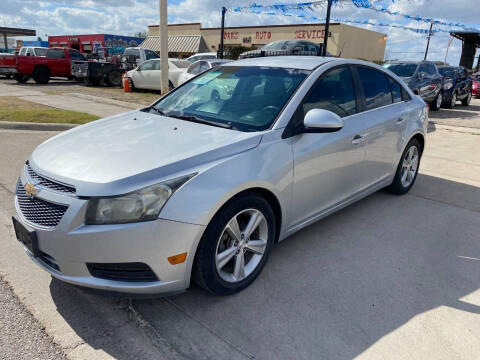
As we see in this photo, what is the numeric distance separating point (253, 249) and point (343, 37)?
40.8 meters

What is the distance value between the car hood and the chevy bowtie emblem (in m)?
0.11

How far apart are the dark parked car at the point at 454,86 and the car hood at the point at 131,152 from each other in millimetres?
14887

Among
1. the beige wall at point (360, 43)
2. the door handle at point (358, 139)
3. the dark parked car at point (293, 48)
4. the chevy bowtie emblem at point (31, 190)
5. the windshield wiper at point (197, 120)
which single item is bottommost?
the chevy bowtie emblem at point (31, 190)

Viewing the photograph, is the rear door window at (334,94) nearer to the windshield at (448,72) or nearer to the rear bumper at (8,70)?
the windshield at (448,72)

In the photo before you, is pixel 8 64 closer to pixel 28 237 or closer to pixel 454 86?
pixel 454 86

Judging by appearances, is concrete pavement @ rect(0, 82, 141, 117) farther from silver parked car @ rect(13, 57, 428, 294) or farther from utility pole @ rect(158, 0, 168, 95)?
silver parked car @ rect(13, 57, 428, 294)

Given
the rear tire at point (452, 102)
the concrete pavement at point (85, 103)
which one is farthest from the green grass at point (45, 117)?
the rear tire at point (452, 102)

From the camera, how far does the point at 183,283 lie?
100 inches

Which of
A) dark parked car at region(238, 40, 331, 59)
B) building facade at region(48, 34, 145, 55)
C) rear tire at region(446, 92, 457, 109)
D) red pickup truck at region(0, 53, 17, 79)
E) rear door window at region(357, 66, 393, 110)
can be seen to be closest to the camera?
rear door window at region(357, 66, 393, 110)

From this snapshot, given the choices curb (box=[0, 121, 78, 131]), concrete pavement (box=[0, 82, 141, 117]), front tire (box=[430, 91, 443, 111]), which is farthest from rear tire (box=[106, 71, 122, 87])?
front tire (box=[430, 91, 443, 111])

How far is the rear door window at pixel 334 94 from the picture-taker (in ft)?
11.4

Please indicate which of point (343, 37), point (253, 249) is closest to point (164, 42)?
point (253, 249)

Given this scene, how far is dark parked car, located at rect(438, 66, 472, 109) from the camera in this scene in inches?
614

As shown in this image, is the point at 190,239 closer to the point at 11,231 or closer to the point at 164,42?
the point at 11,231
